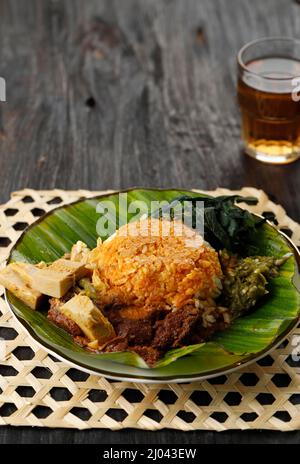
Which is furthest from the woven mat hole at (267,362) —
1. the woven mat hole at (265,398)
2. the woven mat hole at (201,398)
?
the woven mat hole at (201,398)

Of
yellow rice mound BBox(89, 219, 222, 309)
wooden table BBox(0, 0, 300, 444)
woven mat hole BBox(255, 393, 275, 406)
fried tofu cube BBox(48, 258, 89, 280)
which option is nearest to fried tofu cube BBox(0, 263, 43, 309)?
fried tofu cube BBox(48, 258, 89, 280)

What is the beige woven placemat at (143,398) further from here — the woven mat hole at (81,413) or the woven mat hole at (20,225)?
the woven mat hole at (20,225)

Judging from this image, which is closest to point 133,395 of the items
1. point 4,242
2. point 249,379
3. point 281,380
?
point 249,379

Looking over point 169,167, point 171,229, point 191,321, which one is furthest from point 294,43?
point 191,321

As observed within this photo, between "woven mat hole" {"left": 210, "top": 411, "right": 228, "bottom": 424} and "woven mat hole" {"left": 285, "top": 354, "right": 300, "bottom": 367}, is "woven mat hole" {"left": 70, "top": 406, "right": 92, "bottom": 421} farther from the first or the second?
"woven mat hole" {"left": 285, "top": 354, "right": 300, "bottom": 367}

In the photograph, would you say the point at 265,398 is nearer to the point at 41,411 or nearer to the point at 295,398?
the point at 295,398

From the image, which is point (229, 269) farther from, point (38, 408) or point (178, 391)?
point (38, 408)
